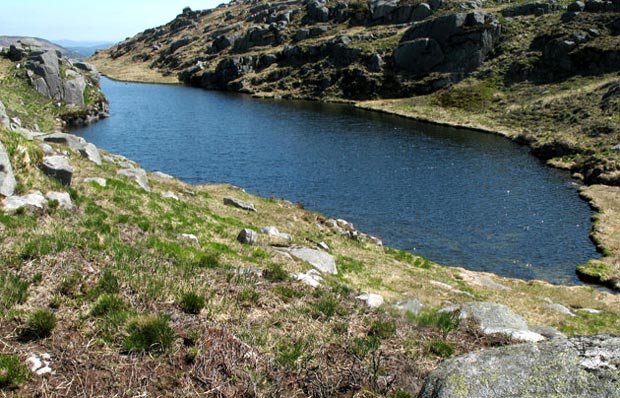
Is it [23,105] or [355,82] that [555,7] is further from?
[23,105]

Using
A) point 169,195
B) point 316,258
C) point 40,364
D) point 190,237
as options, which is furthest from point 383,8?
point 40,364

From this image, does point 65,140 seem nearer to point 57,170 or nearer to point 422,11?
point 57,170

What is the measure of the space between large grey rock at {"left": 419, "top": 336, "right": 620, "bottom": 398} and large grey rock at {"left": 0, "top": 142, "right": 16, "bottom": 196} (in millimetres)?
14628

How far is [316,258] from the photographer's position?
23.2 m

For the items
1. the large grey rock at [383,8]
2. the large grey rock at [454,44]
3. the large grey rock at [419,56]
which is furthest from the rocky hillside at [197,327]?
the large grey rock at [383,8]

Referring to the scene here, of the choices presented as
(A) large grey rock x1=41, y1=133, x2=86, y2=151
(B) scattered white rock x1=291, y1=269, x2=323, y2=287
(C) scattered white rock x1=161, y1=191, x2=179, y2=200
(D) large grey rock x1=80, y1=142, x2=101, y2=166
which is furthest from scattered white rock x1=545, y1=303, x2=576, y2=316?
(A) large grey rock x1=41, y1=133, x2=86, y2=151

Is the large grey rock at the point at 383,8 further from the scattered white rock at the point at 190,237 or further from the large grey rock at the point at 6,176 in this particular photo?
the large grey rock at the point at 6,176

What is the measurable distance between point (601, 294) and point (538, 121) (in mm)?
68627

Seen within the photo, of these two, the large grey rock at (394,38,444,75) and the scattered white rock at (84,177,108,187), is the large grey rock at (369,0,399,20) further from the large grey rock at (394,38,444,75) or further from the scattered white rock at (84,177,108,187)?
the scattered white rock at (84,177,108,187)

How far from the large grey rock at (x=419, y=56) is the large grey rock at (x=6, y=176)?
12579 centimetres

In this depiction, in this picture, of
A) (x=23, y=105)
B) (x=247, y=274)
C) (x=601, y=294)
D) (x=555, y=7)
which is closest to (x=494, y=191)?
(x=601, y=294)

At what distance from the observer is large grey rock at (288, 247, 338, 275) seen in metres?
22.4

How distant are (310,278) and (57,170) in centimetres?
1144

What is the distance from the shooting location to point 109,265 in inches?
486
